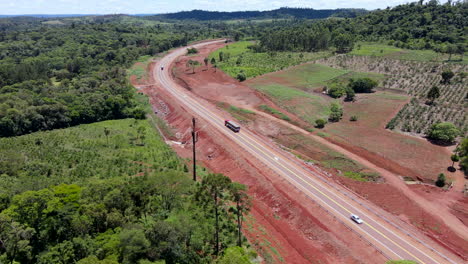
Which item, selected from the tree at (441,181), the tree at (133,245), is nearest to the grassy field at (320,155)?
the tree at (441,181)

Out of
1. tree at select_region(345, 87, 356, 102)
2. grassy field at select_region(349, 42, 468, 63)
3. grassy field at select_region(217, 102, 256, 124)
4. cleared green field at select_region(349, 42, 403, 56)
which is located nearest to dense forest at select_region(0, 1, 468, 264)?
grassy field at select_region(349, 42, 468, 63)

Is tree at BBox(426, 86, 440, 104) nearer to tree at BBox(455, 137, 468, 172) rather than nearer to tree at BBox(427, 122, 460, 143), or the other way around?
tree at BBox(427, 122, 460, 143)

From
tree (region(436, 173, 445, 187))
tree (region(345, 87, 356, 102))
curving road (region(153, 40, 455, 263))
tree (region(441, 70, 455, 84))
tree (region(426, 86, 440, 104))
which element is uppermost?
tree (region(441, 70, 455, 84))

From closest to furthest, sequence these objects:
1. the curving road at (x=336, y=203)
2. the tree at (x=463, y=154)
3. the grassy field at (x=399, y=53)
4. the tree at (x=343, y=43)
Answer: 1. the curving road at (x=336, y=203)
2. the tree at (x=463, y=154)
3. the grassy field at (x=399, y=53)
4. the tree at (x=343, y=43)

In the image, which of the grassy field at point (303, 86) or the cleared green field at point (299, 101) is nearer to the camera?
the cleared green field at point (299, 101)

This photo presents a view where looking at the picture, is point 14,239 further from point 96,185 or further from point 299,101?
point 299,101

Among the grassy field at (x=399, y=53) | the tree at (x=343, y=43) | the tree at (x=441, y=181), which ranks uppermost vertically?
the tree at (x=343, y=43)

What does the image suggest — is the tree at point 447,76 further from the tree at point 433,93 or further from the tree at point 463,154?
the tree at point 463,154
